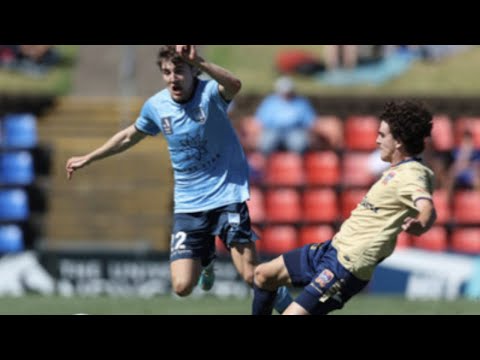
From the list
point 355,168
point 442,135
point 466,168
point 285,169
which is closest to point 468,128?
point 442,135

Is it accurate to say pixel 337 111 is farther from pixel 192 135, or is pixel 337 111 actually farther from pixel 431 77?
pixel 192 135

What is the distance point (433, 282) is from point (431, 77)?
936 cm

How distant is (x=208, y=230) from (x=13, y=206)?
9.85 metres

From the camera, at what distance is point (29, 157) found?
59.6 ft

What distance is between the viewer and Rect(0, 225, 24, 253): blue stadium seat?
17.2m

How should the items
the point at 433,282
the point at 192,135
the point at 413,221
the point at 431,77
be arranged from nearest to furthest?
the point at 413,221 → the point at 192,135 → the point at 433,282 → the point at 431,77

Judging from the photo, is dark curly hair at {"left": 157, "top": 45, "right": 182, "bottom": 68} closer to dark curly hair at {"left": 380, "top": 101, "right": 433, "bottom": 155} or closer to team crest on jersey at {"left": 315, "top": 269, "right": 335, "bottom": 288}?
dark curly hair at {"left": 380, "top": 101, "right": 433, "bottom": 155}

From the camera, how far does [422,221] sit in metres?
6.24

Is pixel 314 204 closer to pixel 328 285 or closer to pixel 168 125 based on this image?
pixel 168 125

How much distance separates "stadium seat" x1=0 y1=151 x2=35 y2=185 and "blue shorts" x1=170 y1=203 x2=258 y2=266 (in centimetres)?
994

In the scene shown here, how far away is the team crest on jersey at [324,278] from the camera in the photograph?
693 cm

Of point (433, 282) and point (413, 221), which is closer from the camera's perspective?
point (413, 221)
